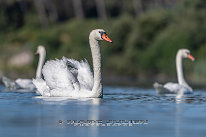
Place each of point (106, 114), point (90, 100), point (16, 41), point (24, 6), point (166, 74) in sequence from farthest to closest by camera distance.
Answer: point (24, 6)
point (16, 41)
point (166, 74)
point (90, 100)
point (106, 114)

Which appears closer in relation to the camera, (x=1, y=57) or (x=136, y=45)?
(x=136, y=45)

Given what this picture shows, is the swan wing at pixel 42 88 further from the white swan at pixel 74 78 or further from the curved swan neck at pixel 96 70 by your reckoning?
the curved swan neck at pixel 96 70

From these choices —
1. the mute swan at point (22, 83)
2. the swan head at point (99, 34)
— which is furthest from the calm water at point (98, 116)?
the mute swan at point (22, 83)

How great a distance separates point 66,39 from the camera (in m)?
65.8

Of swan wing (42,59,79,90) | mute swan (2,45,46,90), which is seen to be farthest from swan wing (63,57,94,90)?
mute swan (2,45,46,90)

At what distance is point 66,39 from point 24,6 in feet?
82.4

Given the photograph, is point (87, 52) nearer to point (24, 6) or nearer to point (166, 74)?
point (166, 74)

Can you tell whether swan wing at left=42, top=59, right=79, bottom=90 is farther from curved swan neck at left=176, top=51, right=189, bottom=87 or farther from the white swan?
curved swan neck at left=176, top=51, right=189, bottom=87

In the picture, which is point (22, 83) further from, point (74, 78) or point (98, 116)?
point (98, 116)

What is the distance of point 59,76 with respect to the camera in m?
18.7


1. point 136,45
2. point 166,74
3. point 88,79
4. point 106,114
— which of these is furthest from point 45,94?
point 136,45

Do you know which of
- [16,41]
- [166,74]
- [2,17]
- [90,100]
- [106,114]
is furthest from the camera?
[2,17]

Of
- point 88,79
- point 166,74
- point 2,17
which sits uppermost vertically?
point 2,17

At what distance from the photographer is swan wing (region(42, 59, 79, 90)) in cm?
1855
